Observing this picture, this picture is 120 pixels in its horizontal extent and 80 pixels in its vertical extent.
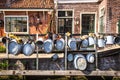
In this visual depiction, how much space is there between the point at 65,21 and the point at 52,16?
2.88 ft

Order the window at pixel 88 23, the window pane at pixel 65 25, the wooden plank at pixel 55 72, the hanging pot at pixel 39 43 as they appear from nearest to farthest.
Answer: the wooden plank at pixel 55 72 → the hanging pot at pixel 39 43 → the window at pixel 88 23 → the window pane at pixel 65 25

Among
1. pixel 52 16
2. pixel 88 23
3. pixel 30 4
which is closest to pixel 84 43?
pixel 88 23

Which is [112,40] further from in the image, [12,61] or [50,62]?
[12,61]

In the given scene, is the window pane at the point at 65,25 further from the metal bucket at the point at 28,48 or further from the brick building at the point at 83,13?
the metal bucket at the point at 28,48

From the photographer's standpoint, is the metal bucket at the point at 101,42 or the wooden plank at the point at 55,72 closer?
the wooden plank at the point at 55,72

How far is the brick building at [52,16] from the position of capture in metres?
21.3

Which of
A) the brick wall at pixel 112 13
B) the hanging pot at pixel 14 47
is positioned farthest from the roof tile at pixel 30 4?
the hanging pot at pixel 14 47

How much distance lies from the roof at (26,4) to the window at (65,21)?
3.19 feet

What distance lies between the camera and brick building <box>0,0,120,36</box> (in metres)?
21.3

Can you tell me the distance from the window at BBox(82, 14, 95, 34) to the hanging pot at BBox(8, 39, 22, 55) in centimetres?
1128

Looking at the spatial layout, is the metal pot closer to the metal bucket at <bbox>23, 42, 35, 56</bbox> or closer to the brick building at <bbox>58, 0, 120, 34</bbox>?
the metal bucket at <bbox>23, 42, 35, 56</bbox>

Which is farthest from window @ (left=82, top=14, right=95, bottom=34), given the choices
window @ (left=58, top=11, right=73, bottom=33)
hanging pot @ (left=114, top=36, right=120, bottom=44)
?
hanging pot @ (left=114, top=36, right=120, bottom=44)

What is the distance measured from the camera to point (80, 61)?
10.4m

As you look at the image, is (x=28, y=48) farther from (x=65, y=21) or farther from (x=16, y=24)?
(x=16, y=24)
